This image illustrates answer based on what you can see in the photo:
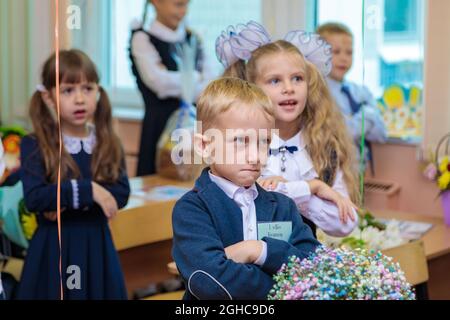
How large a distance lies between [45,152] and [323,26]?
0.88 metres

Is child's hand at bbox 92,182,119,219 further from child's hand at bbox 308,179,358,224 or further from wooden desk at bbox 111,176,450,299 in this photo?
child's hand at bbox 308,179,358,224

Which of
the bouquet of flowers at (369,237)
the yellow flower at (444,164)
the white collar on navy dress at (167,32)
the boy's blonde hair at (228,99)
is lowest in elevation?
the bouquet of flowers at (369,237)

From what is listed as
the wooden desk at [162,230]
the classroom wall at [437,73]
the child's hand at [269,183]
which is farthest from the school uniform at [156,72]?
the child's hand at [269,183]

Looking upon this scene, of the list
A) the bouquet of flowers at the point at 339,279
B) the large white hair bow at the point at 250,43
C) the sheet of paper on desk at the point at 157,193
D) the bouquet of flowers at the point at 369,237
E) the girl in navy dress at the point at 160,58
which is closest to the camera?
the bouquet of flowers at the point at 339,279

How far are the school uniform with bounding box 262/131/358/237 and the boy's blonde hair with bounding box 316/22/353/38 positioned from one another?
0.29m

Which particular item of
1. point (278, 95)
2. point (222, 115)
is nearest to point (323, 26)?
point (278, 95)

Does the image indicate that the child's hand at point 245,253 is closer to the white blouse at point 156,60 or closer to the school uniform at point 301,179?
the school uniform at point 301,179

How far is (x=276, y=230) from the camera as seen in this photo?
158 cm

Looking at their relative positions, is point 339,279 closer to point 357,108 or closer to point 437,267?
point 357,108

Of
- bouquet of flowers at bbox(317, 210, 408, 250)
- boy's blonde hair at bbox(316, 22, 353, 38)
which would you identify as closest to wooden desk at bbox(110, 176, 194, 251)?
bouquet of flowers at bbox(317, 210, 408, 250)

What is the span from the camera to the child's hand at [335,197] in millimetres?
1848

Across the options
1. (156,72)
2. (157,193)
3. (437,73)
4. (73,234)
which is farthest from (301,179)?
(156,72)

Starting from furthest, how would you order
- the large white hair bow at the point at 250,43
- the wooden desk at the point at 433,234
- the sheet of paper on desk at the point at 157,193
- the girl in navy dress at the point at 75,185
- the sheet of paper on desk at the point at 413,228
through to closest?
1. the sheet of paper on desk at the point at 413,228
2. the wooden desk at the point at 433,234
3. the sheet of paper on desk at the point at 157,193
4. the girl in navy dress at the point at 75,185
5. the large white hair bow at the point at 250,43

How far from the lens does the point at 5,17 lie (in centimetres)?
375
